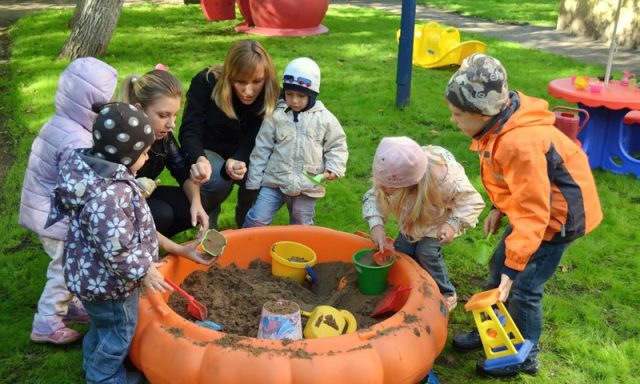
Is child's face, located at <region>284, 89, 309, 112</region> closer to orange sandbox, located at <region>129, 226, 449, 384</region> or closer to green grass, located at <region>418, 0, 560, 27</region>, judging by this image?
orange sandbox, located at <region>129, 226, 449, 384</region>

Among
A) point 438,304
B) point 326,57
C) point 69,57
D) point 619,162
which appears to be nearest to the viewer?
point 438,304

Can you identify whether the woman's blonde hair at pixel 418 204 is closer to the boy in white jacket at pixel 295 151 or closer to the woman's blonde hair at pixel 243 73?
the boy in white jacket at pixel 295 151

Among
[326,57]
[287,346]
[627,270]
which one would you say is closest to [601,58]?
[326,57]

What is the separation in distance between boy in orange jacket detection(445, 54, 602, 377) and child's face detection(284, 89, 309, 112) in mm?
1043

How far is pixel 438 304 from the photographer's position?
Result: 2.79m

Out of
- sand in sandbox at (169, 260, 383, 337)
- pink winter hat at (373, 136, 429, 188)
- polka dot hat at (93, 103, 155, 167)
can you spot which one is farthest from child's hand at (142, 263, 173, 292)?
pink winter hat at (373, 136, 429, 188)

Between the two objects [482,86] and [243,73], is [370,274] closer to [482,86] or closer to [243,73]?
[482,86]

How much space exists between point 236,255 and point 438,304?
109 cm

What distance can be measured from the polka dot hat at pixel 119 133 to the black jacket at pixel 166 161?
40.0 inches

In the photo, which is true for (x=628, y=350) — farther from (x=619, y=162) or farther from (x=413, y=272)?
(x=619, y=162)

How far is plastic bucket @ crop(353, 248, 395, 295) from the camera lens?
3.03 metres

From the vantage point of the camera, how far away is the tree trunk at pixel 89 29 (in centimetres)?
773

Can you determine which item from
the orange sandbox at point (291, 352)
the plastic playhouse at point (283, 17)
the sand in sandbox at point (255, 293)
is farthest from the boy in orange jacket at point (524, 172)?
the plastic playhouse at point (283, 17)

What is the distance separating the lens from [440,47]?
802 cm
